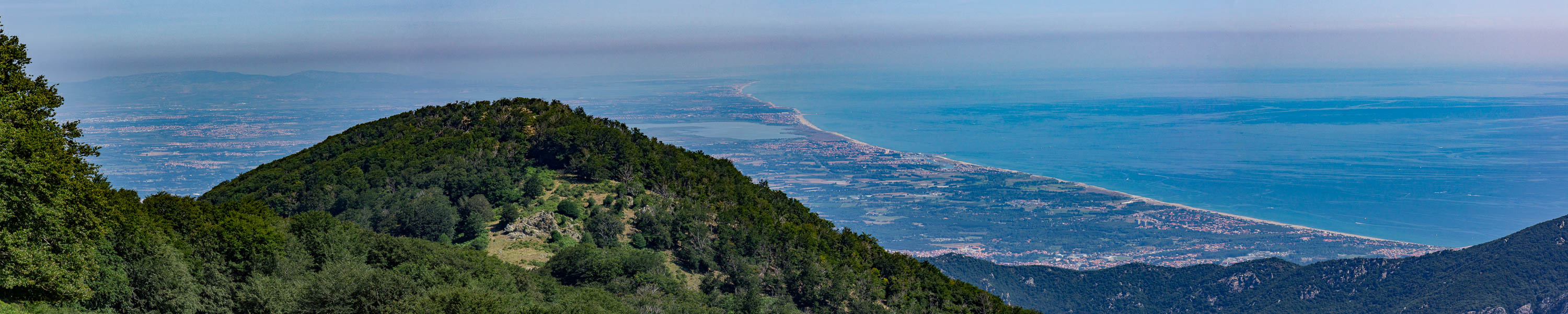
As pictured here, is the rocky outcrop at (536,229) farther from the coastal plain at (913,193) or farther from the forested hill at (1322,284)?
the coastal plain at (913,193)

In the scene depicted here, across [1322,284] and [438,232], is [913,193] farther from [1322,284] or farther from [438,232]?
[438,232]

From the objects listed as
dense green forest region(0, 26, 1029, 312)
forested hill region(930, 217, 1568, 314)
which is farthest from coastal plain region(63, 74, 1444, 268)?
dense green forest region(0, 26, 1029, 312)

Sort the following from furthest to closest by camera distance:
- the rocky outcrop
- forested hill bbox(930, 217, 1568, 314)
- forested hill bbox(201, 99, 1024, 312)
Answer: forested hill bbox(930, 217, 1568, 314) < the rocky outcrop < forested hill bbox(201, 99, 1024, 312)

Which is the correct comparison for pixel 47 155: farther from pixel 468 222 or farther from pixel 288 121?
pixel 288 121

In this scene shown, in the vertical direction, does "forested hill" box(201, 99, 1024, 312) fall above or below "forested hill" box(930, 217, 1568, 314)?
above

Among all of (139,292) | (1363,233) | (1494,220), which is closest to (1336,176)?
(1494,220)

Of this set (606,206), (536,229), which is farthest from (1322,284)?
(536,229)

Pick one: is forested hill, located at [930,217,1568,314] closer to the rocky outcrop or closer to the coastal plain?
the coastal plain
